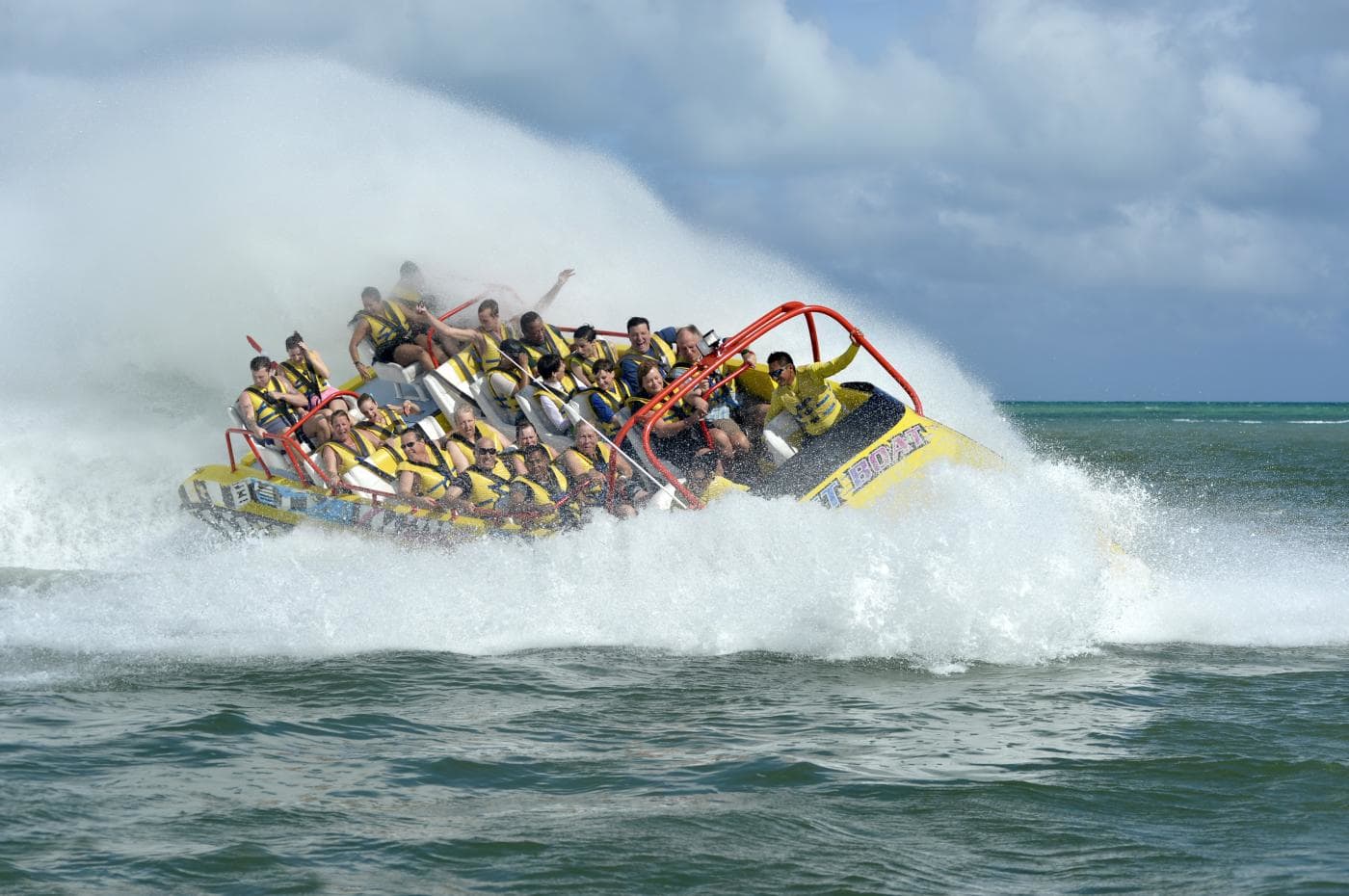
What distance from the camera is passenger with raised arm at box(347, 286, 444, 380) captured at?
12312 mm

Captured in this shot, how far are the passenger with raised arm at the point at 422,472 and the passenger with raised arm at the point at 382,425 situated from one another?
0.32 metres

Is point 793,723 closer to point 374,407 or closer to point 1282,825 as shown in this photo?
point 1282,825

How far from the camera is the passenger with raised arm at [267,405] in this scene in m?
11.4

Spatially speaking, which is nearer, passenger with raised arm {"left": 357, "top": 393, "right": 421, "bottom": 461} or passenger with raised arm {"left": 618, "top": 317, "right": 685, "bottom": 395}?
passenger with raised arm {"left": 357, "top": 393, "right": 421, "bottom": 461}

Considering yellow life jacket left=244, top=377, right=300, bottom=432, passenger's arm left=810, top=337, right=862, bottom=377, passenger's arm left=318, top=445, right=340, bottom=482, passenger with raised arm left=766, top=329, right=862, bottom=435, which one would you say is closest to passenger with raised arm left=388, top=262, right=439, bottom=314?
yellow life jacket left=244, top=377, right=300, bottom=432

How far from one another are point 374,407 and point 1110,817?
740cm

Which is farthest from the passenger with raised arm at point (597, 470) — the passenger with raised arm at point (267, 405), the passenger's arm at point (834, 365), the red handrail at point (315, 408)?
the passenger with raised arm at point (267, 405)

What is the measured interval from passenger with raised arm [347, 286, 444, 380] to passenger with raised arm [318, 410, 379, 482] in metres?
1.37

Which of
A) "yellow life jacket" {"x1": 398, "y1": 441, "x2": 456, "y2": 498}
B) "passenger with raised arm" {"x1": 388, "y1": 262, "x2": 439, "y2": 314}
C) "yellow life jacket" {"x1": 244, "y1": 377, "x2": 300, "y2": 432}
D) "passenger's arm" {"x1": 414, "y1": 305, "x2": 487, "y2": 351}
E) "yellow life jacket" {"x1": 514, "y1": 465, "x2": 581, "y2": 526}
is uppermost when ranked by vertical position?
"passenger with raised arm" {"x1": 388, "y1": 262, "x2": 439, "y2": 314}

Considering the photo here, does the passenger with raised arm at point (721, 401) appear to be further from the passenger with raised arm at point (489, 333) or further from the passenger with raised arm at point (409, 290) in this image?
the passenger with raised arm at point (409, 290)

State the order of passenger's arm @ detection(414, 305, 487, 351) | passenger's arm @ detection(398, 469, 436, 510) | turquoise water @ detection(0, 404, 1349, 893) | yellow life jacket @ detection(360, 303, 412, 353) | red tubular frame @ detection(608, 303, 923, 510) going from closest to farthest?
→ turquoise water @ detection(0, 404, 1349, 893) < red tubular frame @ detection(608, 303, 923, 510) < passenger's arm @ detection(398, 469, 436, 510) < passenger's arm @ detection(414, 305, 487, 351) < yellow life jacket @ detection(360, 303, 412, 353)

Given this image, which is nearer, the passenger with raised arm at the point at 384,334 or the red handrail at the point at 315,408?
the red handrail at the point at 315,408

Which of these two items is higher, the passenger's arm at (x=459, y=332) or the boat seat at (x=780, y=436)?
the passenger's arm at (x=459, y=332)

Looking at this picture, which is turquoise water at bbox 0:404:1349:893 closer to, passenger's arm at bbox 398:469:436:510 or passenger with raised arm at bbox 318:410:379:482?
passenger's arm at bbox 398:469:436:510
